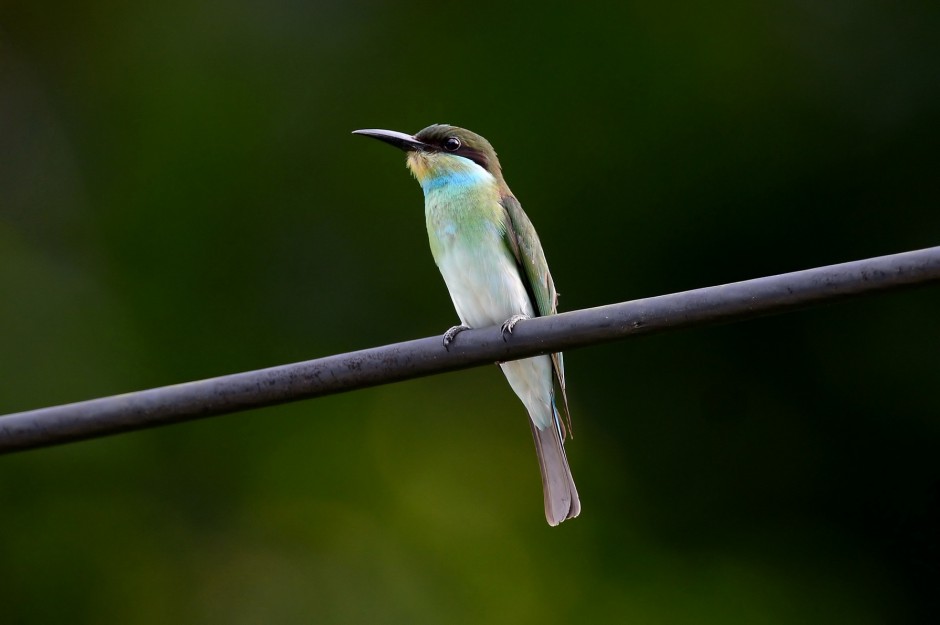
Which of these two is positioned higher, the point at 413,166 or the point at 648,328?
the point at 413,166

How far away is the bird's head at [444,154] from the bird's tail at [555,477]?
94cm

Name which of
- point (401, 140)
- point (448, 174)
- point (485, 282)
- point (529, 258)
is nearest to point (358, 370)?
point (485, 282)

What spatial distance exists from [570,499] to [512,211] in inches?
40.2

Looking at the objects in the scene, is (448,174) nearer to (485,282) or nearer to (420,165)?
(420,165)

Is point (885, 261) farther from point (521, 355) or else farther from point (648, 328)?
point (521, 355)

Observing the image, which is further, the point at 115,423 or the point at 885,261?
the point at 115,423

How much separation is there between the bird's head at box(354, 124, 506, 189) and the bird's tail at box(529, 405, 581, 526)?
3.08 feet

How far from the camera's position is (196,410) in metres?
2.05

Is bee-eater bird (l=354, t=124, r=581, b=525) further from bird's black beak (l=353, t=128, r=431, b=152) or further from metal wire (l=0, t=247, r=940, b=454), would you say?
metal wire (l=0, t=247, r=940, b=454)

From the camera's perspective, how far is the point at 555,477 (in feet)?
11.6

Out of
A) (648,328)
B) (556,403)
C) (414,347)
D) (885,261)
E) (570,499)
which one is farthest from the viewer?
(556,403)

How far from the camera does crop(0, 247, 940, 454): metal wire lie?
1938 mm

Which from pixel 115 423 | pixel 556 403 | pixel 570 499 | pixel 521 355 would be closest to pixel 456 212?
pixel 556 403

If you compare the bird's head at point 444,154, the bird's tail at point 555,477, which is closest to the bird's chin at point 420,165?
the bird's head at point 444,154
